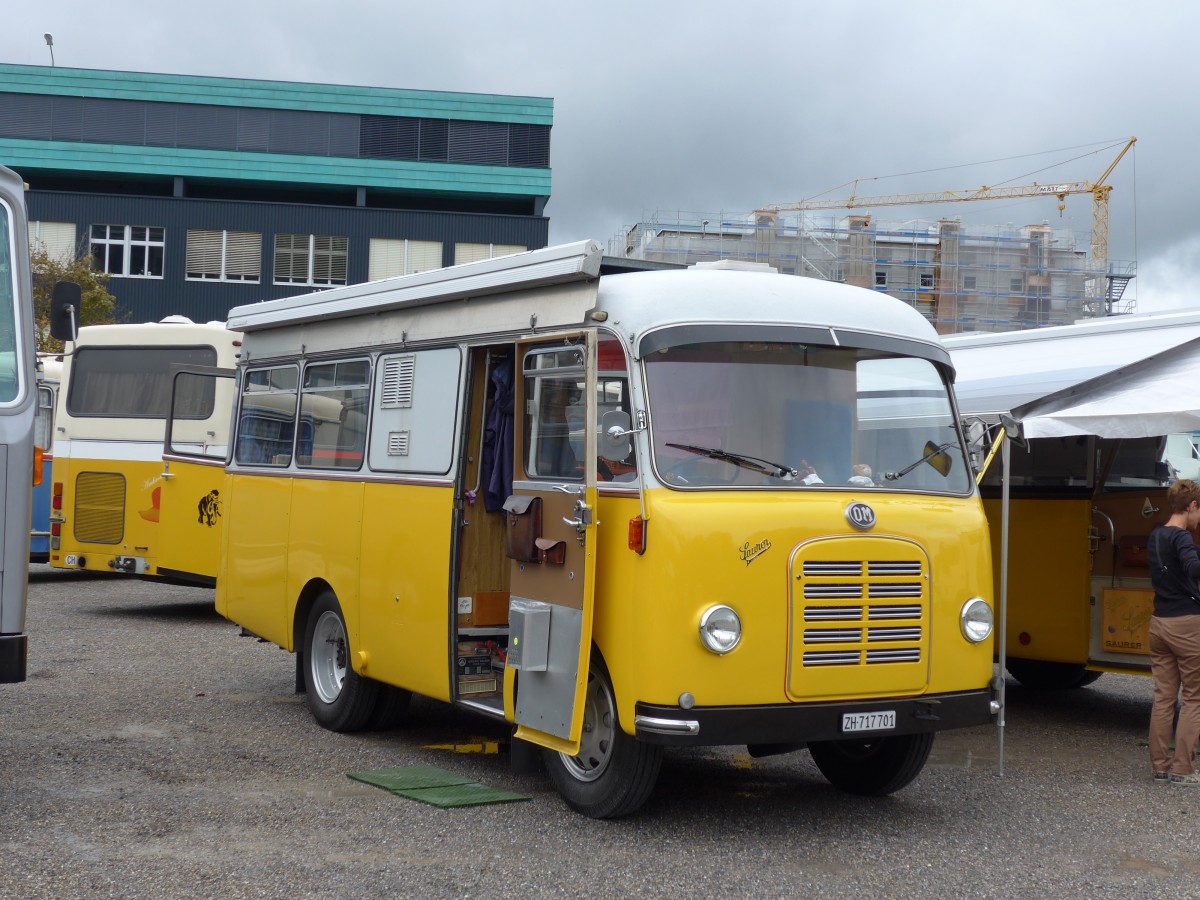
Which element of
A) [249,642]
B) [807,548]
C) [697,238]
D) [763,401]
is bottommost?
[249,642]

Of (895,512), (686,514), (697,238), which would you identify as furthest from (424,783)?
(697,238)

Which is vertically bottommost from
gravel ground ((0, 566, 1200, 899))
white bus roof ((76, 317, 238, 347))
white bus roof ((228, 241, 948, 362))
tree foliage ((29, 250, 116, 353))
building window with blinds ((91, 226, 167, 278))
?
gravel ground ((0, 566, 1200, 899))

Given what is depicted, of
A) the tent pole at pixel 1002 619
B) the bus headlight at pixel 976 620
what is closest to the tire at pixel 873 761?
the tent pole at pixel 1002 619

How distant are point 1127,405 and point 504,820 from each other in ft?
15.7

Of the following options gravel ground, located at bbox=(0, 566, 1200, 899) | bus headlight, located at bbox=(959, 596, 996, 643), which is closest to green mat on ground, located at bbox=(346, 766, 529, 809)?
gravel ground, located at bbox=(0, 566, 1200, 899)

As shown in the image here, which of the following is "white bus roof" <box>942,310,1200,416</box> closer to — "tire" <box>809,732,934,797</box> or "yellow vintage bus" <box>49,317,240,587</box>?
"tire" <box>809,732,934,797</box>

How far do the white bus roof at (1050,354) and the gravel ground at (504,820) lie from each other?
2481 millimetres

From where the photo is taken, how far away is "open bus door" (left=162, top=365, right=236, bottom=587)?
627 inches

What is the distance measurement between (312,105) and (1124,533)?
43691mm

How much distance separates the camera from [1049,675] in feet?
39.6

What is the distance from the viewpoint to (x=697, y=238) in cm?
6412

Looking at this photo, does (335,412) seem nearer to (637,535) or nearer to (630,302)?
(630,302)

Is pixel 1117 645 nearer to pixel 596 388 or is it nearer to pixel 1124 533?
pixel 1124 533

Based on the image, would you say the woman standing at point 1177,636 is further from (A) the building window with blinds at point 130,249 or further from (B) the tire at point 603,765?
(A) the building window with blinds at point 130,249
